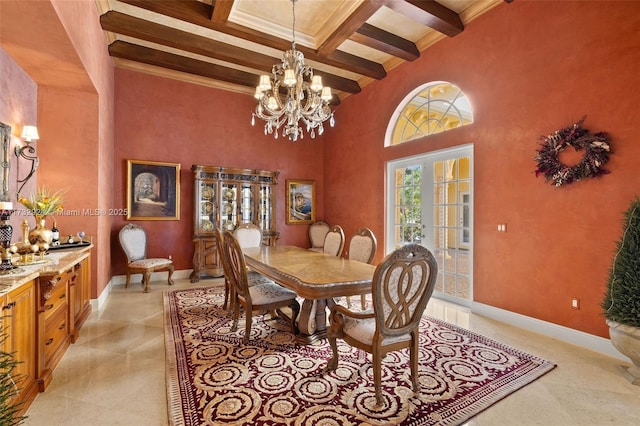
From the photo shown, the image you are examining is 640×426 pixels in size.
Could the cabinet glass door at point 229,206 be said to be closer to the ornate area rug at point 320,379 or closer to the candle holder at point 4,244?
the ornate area rug at point 320,379

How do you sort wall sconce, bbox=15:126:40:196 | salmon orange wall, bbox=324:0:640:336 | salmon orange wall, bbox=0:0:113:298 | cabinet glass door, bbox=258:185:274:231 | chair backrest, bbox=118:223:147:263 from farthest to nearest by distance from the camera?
cabinet glass door, bbox=258:185:274:231 < chair backrest, bbox=118:223:147:263 < wall sconce, bbox=15:126:40:196 < salmon orange wall, bbox=0:0:113:298 < salmon orange wall, bbox=324:0:640:336

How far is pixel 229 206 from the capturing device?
5723 millimetres

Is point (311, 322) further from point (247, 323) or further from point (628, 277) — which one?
point (628, 277)

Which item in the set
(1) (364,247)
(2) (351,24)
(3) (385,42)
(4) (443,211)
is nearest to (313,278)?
(1) (364,247)

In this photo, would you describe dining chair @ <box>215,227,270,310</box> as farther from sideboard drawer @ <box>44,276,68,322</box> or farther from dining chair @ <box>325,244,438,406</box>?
dining chair @ <box>325,244,438,406</box>

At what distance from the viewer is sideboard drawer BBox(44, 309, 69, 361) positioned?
7.42ft

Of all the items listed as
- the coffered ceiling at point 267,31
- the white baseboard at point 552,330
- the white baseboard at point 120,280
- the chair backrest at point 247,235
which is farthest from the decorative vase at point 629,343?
the white baseboard at point 120,280

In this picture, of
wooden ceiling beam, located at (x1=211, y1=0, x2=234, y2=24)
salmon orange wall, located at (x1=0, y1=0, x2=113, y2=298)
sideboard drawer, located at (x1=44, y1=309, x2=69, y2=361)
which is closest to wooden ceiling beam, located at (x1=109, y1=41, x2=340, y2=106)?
salmon orange wall, located at (x1=0, y1=0, x2=113, y2=298)

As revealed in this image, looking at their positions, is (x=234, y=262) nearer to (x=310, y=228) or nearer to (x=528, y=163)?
(x=528, y=163)

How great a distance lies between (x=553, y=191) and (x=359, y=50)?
347cm

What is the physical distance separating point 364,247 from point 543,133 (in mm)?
2257

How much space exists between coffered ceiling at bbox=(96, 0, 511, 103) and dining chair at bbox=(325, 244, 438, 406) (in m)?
3.06

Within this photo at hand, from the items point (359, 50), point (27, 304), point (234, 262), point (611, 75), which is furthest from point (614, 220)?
point (27, 304)

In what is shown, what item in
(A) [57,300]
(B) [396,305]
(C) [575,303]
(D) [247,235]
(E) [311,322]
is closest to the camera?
(B) [396,305]
